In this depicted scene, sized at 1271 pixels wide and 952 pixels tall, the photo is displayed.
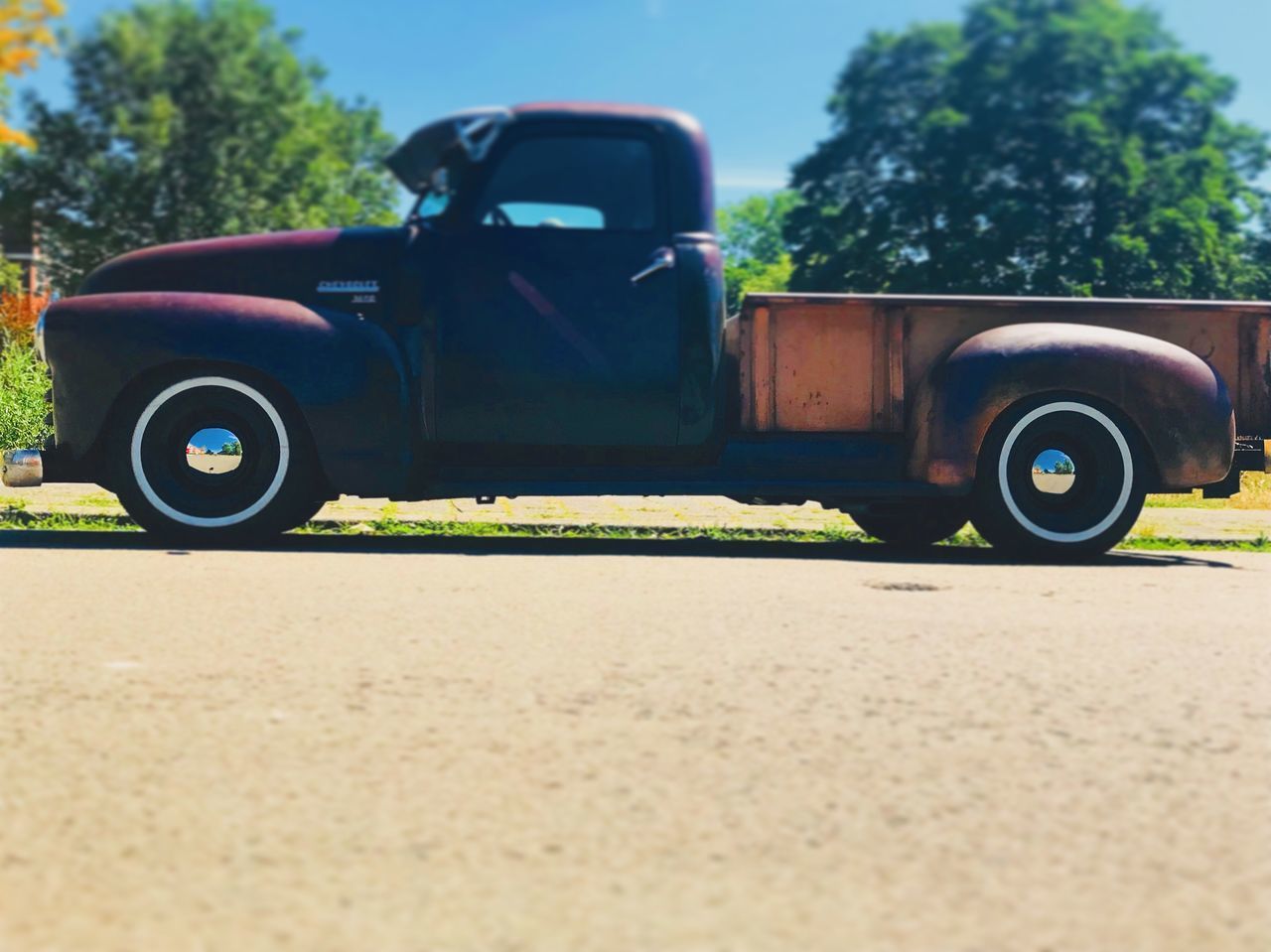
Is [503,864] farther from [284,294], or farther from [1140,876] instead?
[284,294]

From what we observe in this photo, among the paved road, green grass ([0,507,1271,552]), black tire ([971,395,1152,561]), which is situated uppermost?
black tire ([971,395,1152,561])

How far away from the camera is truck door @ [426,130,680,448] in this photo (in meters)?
7.61

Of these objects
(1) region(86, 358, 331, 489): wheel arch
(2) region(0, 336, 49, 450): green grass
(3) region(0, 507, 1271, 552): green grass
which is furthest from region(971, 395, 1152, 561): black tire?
(2) region(0, 336, 49, 450): green grass

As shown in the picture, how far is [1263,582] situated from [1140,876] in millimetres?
4712

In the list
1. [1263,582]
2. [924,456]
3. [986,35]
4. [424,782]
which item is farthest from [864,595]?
[986,35]

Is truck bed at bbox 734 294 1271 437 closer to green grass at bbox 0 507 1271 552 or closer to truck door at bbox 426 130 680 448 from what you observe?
truck door at bbox 426 130 680 448

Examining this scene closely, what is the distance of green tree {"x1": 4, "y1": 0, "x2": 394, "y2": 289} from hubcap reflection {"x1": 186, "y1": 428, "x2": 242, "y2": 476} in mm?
36389

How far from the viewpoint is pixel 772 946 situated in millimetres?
2459

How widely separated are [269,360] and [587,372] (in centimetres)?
158

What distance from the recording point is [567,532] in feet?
30.0

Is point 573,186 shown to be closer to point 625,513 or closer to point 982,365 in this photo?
point 982,365

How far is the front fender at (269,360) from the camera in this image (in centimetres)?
739

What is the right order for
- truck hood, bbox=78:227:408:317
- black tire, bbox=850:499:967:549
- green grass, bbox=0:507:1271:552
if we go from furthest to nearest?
green grass, bbox=0:507:1271:552 → black tire, bbox=850:499:967:549 → truck hood, bbox=78:227:408:317

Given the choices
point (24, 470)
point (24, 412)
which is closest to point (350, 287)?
point (24, 470)
